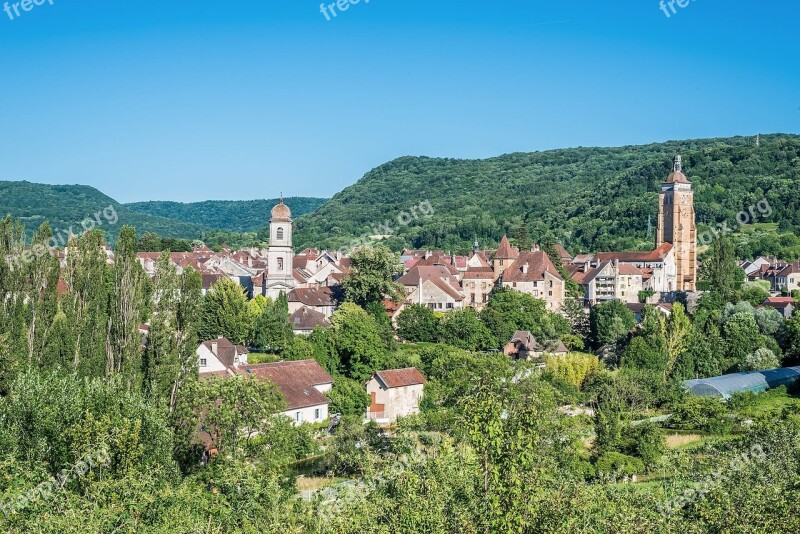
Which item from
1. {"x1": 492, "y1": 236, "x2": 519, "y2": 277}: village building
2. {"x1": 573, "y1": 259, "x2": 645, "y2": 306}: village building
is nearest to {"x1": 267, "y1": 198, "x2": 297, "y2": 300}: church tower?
{"x1": 492, "y1": 236, "x2": 519, "y2": 277}: village building

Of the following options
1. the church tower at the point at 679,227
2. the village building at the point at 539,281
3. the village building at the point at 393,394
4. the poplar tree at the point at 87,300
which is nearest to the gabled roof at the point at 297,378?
the village building at the point at 393,394

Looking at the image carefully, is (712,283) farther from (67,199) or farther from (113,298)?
(67,199)

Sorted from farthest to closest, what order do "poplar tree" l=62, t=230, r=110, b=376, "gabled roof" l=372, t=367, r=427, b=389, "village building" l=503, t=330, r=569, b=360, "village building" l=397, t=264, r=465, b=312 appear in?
"village building" l=397, t=264, r=465, b=312
"village building" l=503, t=330, r=569, b=360
"gabled roof" l=372, t=367, r=427, b=389
"poplar tree" l=62, t=230, r=110, b=376

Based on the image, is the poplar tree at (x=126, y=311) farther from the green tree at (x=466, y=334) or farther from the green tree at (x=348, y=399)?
the green tree at (x=466, y=334)

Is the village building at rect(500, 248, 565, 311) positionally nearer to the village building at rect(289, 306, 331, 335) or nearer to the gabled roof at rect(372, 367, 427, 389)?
the village building at rect(289, 306, 331, 335)

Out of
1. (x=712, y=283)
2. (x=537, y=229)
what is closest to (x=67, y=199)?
(x=537, y=229)
